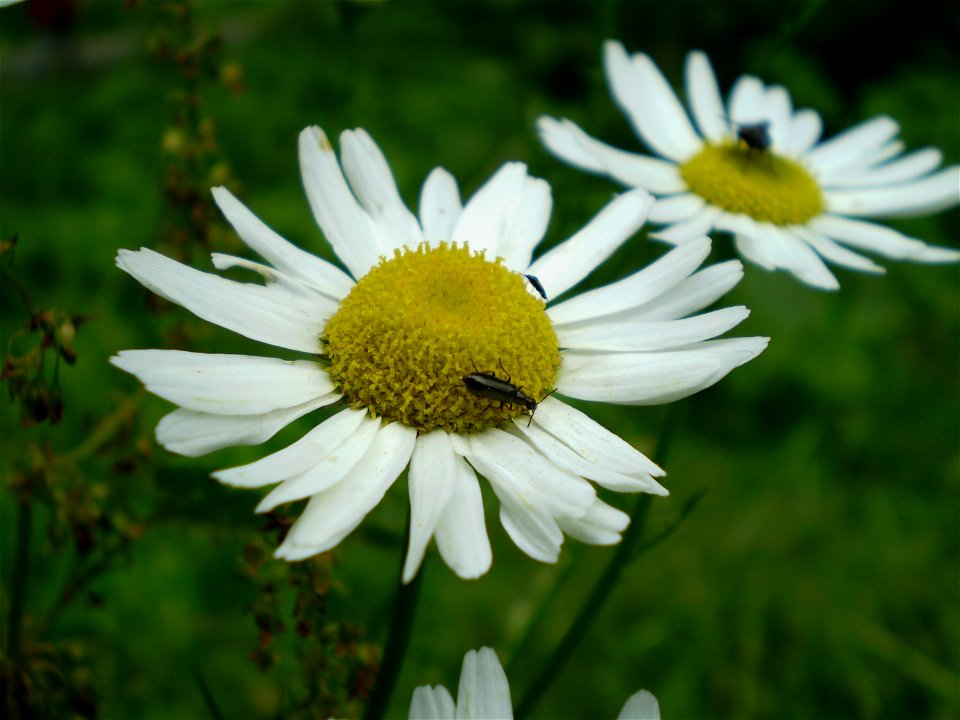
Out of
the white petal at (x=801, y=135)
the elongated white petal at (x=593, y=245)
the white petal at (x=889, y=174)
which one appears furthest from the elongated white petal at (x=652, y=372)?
the white petal at (x=801, y=135)

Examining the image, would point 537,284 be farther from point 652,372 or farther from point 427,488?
point 427,488

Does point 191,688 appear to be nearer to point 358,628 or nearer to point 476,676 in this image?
point 358,628

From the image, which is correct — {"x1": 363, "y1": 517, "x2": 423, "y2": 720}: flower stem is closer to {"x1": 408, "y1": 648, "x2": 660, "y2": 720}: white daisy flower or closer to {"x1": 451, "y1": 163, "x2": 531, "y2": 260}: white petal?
{"x1": 408, "y1": 648, "x2": 660, "y2": 720}: white daisy flower

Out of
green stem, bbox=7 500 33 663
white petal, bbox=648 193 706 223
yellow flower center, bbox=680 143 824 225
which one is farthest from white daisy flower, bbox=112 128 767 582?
yellow flower center, bbox=680 143 824 225

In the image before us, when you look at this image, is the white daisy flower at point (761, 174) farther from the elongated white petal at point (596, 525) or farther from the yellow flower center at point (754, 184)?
the elongated white petal at point (596, 525)

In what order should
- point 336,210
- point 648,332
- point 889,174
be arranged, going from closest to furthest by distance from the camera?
point 648,332 → point 336,210 → point 889,174

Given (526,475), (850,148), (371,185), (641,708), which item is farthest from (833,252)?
(641,708)

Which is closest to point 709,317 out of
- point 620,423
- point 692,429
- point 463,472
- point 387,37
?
point 463,472
